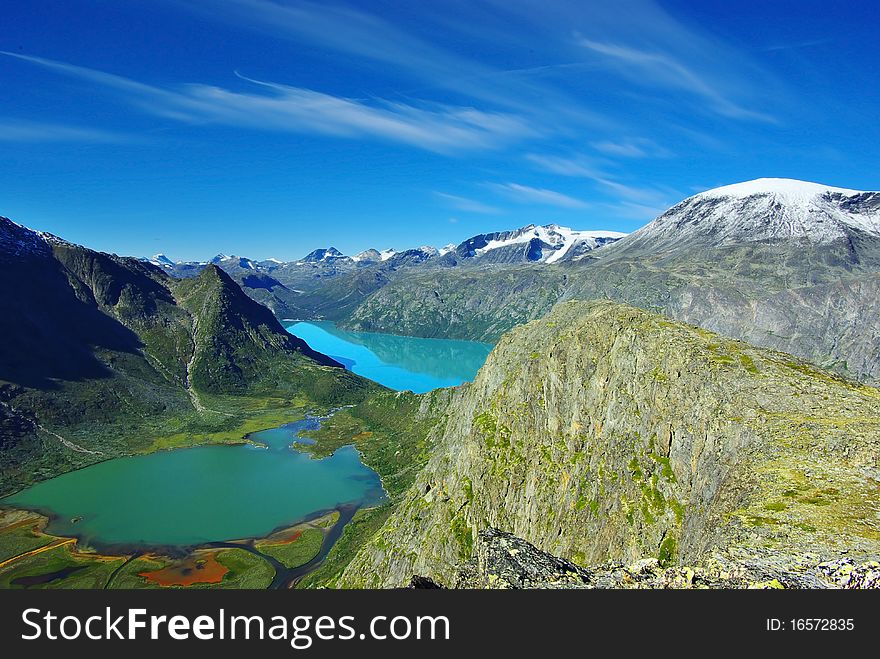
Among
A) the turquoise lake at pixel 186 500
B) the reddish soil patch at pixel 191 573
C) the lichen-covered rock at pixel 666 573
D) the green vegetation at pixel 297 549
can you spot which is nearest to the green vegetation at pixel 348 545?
the green vegetation at pixel 297 549

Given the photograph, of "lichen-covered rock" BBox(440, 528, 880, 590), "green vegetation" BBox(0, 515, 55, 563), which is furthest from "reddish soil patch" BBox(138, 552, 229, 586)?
"lichen-covered rock" BBox(440, 528, 880, 590)


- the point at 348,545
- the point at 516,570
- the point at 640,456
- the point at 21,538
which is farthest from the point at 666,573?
the point at 21,538

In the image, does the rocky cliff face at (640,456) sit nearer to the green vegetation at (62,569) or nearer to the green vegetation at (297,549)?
the green vegetation at (297,549)

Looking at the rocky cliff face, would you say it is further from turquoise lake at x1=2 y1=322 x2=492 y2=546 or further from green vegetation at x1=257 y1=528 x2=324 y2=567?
turquoise lake at x1=2 y1=322 x2=492 y2=546

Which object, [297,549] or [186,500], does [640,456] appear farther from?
[186,500]

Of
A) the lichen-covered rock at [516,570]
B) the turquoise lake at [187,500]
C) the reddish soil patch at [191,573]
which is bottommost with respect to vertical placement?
the reddish soil patch at [191,573]

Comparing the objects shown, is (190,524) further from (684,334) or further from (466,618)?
(466,618)

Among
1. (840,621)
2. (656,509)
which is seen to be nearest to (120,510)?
(656,509)
